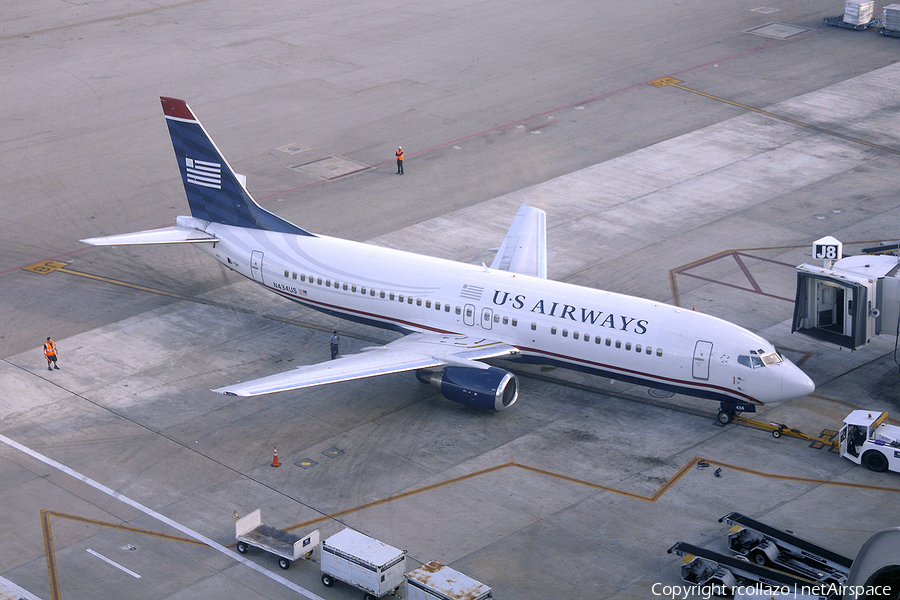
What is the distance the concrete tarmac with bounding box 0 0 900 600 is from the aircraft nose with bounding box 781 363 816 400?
1924 millimetres

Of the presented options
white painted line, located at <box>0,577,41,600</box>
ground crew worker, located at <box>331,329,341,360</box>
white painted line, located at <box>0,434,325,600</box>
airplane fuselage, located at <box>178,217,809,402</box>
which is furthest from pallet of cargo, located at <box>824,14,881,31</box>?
white painted line, located at <box>0,577,41,600</box>

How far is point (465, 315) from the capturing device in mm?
44844

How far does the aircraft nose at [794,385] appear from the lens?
40.5 metres

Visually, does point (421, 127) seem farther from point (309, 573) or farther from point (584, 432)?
point (309, 573)


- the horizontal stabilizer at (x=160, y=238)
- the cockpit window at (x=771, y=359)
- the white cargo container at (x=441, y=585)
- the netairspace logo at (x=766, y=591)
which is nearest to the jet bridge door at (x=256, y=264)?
the horizontal stabilizer at (x=160, y=238)

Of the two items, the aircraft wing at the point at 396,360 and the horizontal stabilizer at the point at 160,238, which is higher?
the horizontal stabilizer at the point at 160,238

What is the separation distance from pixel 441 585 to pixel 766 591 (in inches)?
367

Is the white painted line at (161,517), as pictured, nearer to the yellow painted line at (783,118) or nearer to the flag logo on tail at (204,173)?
the flag logo on tail at (204,173)

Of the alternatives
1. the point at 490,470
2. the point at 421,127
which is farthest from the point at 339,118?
the point at 490,470

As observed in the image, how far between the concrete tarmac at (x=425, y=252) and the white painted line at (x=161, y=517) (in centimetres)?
11

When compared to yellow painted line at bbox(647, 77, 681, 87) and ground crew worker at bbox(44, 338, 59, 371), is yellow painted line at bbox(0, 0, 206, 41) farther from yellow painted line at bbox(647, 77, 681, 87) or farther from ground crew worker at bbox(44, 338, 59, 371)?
ground crew worker at bbox(44, 338, 59, 371)

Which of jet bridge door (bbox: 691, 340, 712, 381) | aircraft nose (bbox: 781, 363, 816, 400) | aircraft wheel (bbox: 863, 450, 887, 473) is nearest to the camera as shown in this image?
aircraft wheel (bbox: 863, 450, 887, 473)

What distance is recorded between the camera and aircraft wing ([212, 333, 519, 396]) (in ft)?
131

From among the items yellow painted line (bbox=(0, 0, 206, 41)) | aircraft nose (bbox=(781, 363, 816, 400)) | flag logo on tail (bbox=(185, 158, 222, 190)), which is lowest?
aircraft nose (bbox=(781, 363, 816, 400))
